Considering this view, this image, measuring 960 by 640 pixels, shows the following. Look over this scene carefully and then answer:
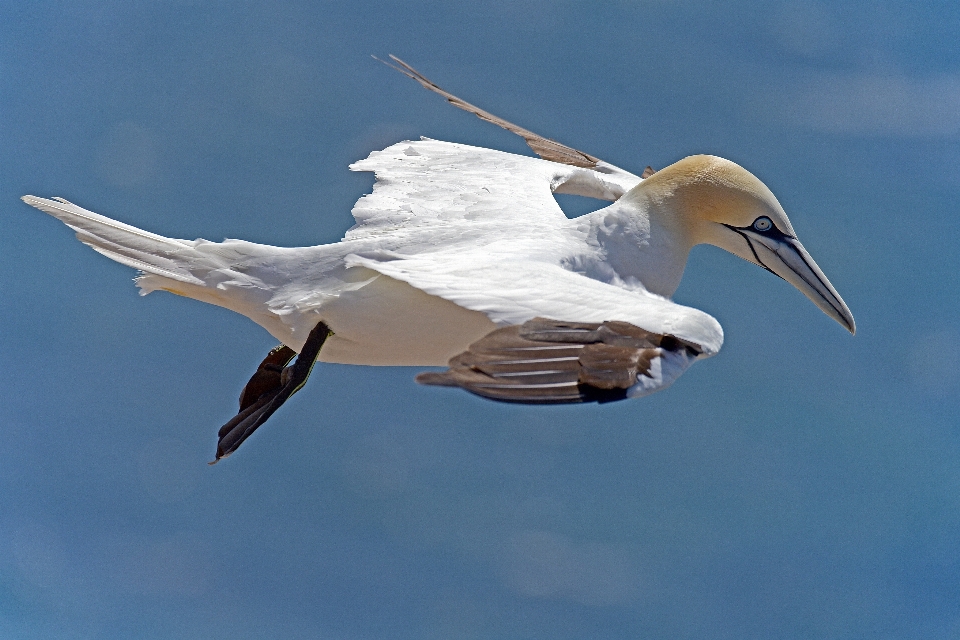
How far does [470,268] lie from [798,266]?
6.55 ft

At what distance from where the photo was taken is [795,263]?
23.0 feet

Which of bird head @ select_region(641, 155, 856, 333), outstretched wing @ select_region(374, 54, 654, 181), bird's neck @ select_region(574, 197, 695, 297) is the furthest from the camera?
outstretched wing @ select_region(374, 54, 654, 181)

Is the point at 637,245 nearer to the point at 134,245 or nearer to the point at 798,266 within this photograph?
the point at 798,266

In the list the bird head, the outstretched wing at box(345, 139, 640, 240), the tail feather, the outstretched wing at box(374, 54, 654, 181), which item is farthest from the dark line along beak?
the tail feather

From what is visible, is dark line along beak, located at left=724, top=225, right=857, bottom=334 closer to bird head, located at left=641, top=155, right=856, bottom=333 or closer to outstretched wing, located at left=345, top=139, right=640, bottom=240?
bird head, located at left=641, top=155, right=856, bottom=333

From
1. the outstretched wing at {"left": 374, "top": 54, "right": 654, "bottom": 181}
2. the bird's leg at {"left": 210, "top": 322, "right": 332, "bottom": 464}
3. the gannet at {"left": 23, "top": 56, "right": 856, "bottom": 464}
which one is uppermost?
the outstretched wing at {"left": 374, "top": 54, "right": 654, "bottom": 181}

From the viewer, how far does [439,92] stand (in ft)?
30.2

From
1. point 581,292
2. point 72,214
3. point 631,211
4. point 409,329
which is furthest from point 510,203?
point 72,214

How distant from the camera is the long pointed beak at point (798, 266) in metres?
6.98

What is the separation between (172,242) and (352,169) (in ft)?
4.89

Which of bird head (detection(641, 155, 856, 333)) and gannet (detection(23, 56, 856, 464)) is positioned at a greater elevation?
bird head (detection(641, 155, 856, 333))

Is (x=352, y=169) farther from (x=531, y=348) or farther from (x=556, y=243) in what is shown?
(x=531, y=348)

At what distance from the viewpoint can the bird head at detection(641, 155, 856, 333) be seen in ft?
22.8

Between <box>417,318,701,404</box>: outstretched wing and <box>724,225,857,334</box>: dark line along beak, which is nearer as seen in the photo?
<box>417,318,701,404</box>: outstretched wing
